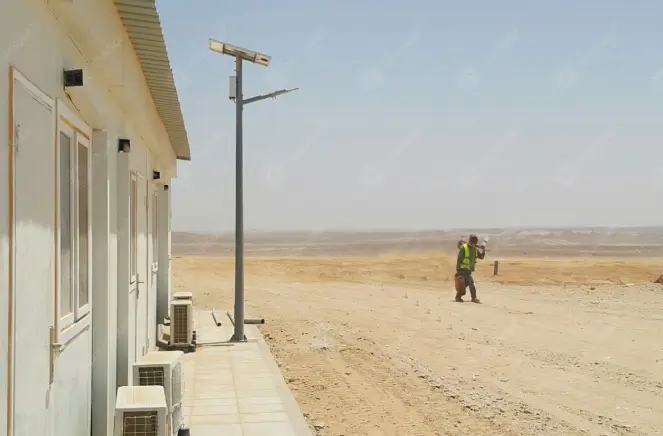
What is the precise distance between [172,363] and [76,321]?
1356 millimetres

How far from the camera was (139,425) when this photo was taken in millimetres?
4867

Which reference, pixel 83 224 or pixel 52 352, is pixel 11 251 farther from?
pixel 83 224

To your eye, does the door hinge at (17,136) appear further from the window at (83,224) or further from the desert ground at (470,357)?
the desert ground at (470,357)

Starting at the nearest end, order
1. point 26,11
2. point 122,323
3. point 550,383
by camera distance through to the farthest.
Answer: point 26,11 < point 122,323 < point 550,383

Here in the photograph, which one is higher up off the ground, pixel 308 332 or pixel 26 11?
pixel 26 11

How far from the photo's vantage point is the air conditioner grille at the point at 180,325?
11656mm

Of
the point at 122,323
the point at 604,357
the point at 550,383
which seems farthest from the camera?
the point at 604,357

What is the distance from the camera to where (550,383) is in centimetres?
1002

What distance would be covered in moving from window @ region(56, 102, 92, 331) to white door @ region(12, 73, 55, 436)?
0.36 metres

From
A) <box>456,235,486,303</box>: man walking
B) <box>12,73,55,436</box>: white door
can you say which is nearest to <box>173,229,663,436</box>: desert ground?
<box>456,235,486,303</box>: man walking

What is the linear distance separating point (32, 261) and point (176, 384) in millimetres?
3047

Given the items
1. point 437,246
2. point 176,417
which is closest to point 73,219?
point 176,417

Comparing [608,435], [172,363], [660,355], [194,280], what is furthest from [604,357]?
[194,280]

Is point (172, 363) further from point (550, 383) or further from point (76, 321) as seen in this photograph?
point (550, 383)
